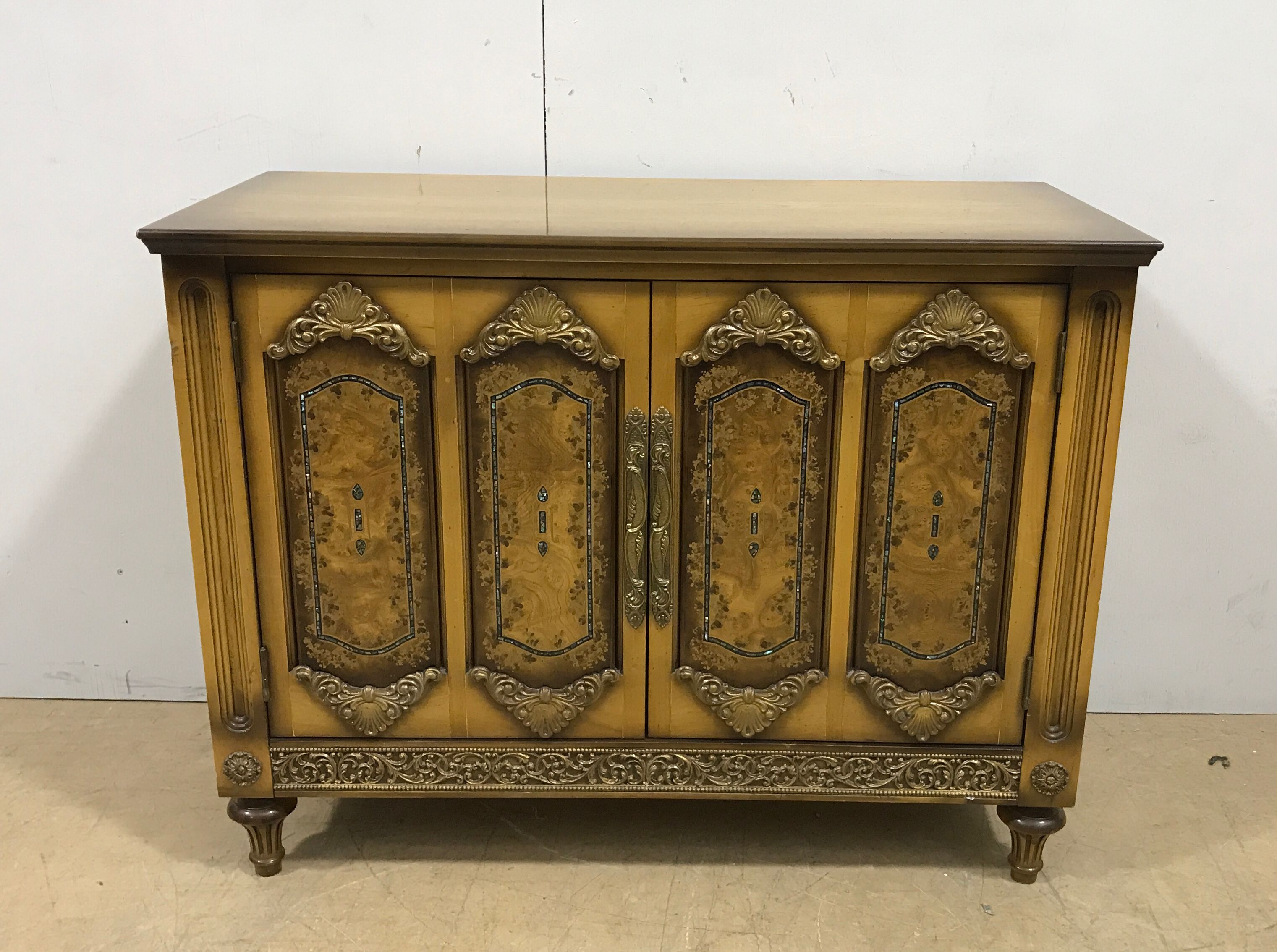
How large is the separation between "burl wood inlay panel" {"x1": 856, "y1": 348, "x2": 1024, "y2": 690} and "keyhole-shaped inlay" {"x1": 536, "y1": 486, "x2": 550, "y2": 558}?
1.63ft

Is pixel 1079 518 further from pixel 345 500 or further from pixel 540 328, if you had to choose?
pixel 345 500

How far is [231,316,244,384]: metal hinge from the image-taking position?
179 centimetres

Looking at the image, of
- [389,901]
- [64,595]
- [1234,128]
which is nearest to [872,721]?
[389,901]

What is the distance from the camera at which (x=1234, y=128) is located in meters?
2.34

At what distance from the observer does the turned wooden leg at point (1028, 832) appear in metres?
2.05

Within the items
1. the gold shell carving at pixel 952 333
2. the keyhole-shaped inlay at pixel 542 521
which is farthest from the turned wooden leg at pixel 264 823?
the gold shell carving at pixel 952 333

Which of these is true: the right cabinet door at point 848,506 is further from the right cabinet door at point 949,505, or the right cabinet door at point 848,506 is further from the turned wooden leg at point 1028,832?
the turned wooden leg at point 1028,832

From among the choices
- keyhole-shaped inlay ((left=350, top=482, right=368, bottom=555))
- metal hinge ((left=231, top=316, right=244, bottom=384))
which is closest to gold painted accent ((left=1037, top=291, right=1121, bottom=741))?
keyhole-shaped inlay ((left=350, top=482, right=368, bottom=555))

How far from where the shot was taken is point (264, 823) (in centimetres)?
205

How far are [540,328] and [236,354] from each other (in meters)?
0.46

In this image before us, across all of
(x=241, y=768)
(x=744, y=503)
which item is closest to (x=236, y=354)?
(x=241, y=768)

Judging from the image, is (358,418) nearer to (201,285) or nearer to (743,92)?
(201,285)

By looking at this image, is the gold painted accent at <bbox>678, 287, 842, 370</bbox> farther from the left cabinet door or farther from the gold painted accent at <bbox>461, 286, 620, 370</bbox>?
the left cabinet door

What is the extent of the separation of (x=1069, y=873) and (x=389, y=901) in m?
1.18
